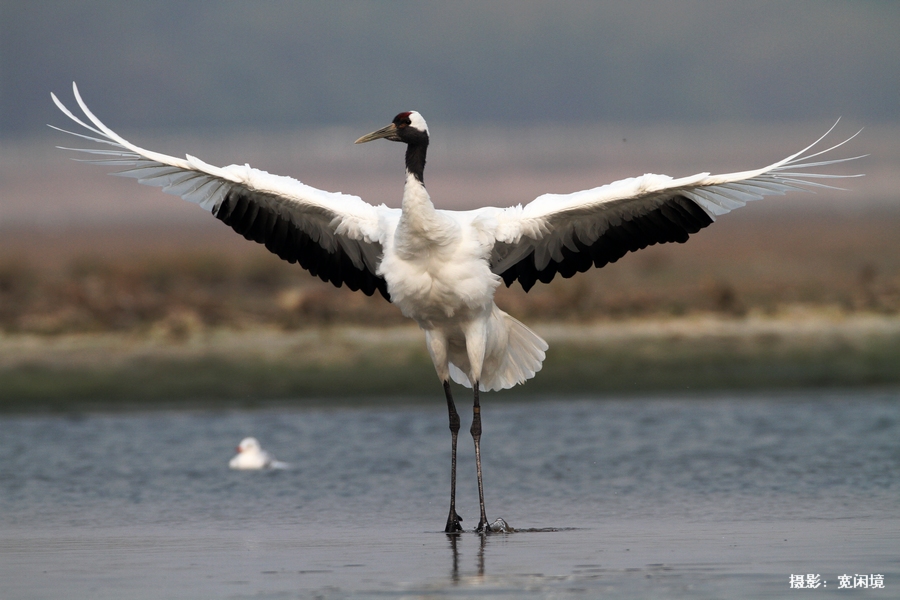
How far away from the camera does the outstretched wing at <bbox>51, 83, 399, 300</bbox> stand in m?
11.0

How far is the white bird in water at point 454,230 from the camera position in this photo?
10.5 meters

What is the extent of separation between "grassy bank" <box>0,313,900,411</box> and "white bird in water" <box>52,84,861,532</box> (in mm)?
6012

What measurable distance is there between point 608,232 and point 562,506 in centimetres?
203

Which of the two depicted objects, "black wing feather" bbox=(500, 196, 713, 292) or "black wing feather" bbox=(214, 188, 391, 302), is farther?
"black wing feather" bbox=(214, 188, 391, 302)

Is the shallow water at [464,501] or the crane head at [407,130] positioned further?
the crane head at [407,130]

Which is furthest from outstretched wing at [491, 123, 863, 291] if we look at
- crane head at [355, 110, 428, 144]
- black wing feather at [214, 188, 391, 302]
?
black wing feather at [214, 188, 391, 302]

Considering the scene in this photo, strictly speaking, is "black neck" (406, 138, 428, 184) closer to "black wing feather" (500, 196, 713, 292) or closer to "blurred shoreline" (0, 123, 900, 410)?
"black wing feather" (500, 196, 713, 292)

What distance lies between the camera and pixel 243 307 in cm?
2136

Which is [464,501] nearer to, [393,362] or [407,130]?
[407,130]

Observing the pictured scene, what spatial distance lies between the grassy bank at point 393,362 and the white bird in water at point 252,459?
13.9 feet

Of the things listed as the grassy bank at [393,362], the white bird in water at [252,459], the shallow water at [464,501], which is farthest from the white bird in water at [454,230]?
the grassy bank at [393,362]

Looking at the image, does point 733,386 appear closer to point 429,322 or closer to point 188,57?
point 429,322

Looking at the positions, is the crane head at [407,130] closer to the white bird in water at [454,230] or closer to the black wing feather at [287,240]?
the white bird in water at [454,230]

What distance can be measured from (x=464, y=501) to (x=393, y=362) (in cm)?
703
